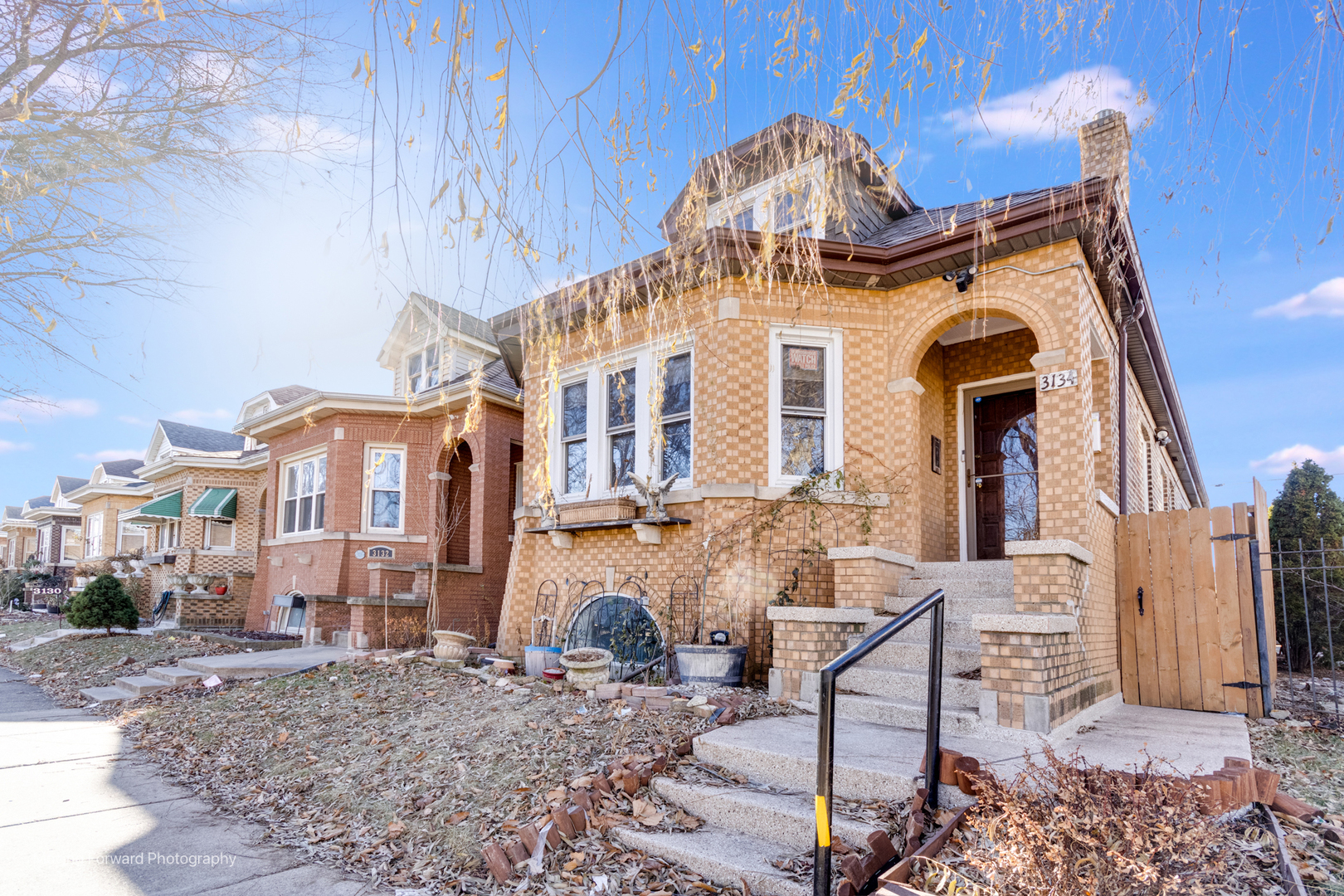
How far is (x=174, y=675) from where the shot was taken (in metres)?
9.87

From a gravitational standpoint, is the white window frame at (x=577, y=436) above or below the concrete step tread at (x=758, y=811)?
above

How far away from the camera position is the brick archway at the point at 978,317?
7.37 meters

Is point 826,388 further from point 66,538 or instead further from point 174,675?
point 66,538

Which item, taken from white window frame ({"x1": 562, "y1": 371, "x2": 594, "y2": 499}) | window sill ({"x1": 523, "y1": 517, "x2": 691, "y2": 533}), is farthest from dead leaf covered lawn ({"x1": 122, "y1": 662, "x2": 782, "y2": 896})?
white window frame ({"x1": 562, "y1": 371, "x2": 594, "y2": 499})

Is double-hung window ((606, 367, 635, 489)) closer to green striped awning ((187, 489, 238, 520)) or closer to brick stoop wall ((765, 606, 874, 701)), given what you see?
brick stoop wall ((765, 606, 874, 701))

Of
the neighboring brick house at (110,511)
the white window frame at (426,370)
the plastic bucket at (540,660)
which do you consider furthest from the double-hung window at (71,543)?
the plastic bucket at (540,660)

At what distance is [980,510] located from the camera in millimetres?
9781

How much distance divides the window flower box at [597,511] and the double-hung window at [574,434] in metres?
0.63

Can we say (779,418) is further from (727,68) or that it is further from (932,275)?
(727,68)

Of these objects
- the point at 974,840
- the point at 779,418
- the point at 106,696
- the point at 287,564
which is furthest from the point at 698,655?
the point at 287,564

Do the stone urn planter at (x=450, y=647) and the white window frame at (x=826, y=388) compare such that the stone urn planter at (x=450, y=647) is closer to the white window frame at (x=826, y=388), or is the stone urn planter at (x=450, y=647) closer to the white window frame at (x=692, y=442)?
the white window frame at (x=692, y=442)

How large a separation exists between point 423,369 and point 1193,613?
45.8ft

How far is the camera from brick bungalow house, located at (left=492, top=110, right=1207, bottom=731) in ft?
19.8

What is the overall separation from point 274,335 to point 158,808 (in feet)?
11.9
